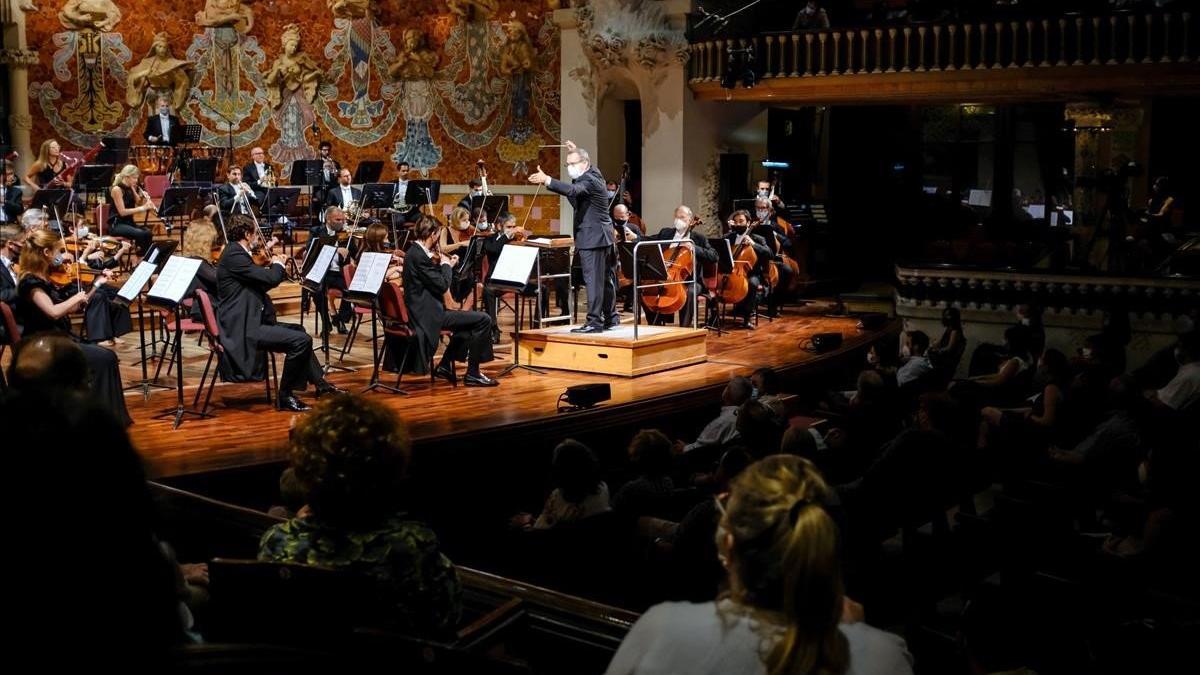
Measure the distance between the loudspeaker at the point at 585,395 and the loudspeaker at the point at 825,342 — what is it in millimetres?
2934

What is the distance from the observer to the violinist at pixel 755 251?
453 inches

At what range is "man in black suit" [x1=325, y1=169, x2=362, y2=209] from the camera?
12977mm

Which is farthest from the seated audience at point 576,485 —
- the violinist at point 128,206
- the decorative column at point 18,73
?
the decorative column at point 18,73

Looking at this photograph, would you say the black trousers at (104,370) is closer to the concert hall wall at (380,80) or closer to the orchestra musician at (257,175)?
the orchestra musician at (257,175)

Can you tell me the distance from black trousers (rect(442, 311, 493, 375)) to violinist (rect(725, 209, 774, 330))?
321 cm

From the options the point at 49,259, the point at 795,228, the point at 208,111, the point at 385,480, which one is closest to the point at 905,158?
the point at 795,228

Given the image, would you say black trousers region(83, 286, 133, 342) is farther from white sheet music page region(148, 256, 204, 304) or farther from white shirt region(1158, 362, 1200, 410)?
white shirt region(1158, 362, 1200, 410)

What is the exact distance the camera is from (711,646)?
72.4 inches

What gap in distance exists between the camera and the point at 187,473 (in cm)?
607

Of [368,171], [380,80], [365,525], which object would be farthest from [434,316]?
[380,80]

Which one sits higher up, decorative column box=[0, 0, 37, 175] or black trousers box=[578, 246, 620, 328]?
decorative column box=[0, 0, 37, 175]

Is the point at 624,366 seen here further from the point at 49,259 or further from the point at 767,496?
the point at 767,496

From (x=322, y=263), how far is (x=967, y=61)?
780 centimetres

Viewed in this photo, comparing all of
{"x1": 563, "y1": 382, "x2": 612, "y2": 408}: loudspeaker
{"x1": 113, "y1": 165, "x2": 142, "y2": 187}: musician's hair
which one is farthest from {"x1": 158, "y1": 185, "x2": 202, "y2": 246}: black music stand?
{"x1": 563, "y1": 382, "x2": 612, "y2": 408}: loudspeaker
